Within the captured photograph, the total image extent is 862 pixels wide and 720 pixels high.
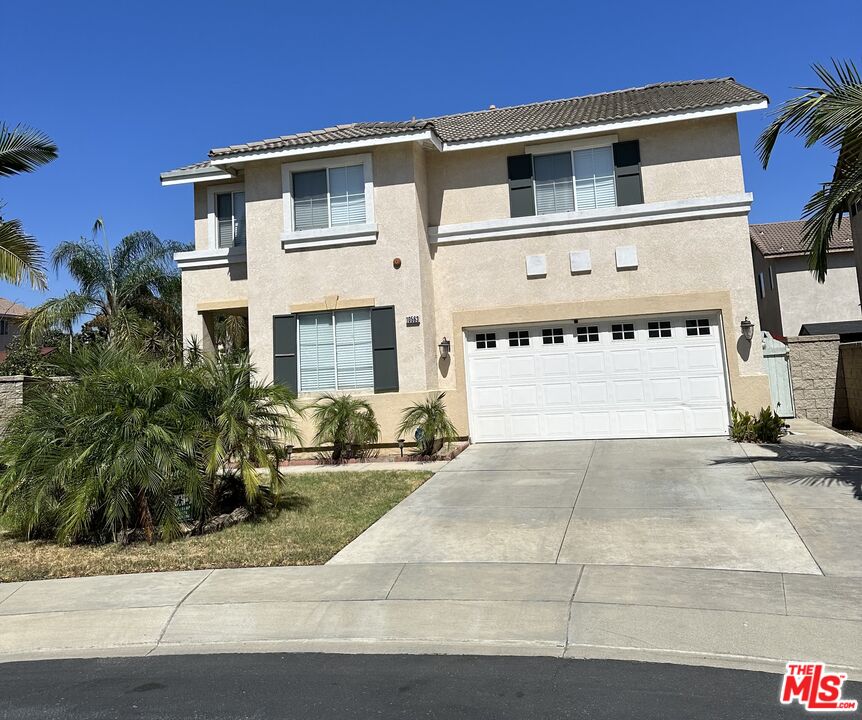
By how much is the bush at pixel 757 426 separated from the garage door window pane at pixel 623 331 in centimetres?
247

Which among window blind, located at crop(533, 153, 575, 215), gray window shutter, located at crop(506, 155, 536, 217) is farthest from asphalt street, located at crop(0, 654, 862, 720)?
window blind, located at crop(533, 153, 575, 215)

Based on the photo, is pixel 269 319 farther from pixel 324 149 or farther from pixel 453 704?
pixel 453 704

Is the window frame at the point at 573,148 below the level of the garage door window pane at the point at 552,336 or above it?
above

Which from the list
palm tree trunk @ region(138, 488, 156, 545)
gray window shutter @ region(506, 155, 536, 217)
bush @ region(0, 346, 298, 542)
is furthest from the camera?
gray window shutter @ region(506, 155, 536, 217)

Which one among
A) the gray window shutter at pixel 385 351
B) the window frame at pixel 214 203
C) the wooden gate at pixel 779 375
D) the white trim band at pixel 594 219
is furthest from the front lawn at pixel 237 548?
the wooden gate at pixel 779 375

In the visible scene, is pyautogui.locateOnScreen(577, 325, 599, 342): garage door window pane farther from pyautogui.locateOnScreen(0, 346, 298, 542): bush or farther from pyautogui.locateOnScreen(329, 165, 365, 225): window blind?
pyautogui.locateOnScreen(0, 346, 298, 542): bush

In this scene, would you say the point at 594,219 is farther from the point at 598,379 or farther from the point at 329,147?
the point at 329,147

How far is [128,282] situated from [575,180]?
617 inches

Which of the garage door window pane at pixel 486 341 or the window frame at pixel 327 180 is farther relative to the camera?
the garage door window pane at pixel 486 341

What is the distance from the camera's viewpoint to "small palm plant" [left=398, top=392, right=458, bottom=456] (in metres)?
13.1

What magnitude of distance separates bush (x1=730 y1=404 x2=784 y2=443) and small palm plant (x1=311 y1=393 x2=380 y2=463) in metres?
7.08

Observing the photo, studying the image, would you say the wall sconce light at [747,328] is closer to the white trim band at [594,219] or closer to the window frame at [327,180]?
the white trim band at [594,219]

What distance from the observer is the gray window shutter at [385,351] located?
1395cm

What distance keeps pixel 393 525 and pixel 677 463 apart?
5393mm
